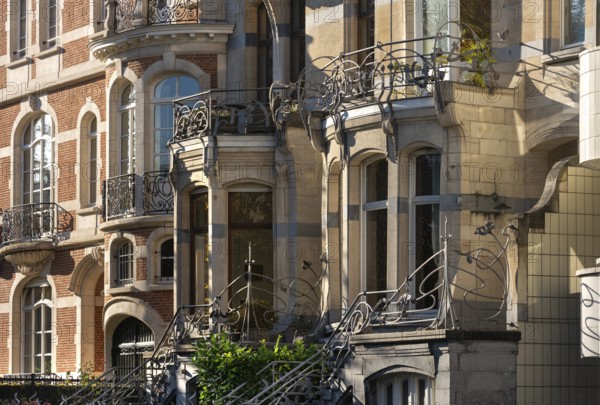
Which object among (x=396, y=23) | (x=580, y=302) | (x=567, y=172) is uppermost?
(x=396, y=23)

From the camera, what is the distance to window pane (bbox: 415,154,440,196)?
27.2m

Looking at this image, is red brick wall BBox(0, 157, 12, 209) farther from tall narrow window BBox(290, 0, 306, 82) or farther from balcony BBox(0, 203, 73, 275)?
tall narrow window BBox(290, 0, 306, 82)

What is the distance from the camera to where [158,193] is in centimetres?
3394

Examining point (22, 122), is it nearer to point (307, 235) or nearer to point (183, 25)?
point (183, 25)

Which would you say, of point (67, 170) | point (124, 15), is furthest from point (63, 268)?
point (124, 15)

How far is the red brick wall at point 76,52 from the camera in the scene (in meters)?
37.2

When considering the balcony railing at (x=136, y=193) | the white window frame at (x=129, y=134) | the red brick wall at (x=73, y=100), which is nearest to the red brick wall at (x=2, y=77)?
the red brick wall at (x=73, y=100)

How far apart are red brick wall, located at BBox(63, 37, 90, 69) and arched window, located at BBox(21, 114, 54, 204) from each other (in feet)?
4.63

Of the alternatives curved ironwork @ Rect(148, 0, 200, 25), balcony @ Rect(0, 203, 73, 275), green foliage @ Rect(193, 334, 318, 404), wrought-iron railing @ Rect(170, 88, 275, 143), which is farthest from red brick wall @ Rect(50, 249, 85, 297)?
green foliage @ Rect(193, 334, 318, 404)

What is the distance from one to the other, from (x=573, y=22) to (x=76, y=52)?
13.7 m

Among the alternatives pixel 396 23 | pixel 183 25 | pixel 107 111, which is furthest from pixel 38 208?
pixel 396 23

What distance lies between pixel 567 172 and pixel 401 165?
104 inches

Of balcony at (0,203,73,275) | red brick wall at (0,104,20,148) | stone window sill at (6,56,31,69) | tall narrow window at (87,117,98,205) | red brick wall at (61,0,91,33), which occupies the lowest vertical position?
balcony at (0,203,73,275)

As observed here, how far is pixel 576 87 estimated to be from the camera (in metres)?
26.3
